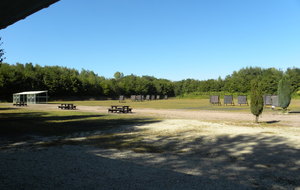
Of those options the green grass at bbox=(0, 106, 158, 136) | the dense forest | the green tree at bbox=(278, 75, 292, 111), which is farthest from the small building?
the green tree at bbox=(278, 75, 292, 111)

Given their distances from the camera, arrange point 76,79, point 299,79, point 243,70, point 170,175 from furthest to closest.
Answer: point 243,70 < point 76,79 < point 299,79 < point 170,175

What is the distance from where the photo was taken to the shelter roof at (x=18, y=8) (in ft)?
11.9

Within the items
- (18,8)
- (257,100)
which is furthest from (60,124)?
(257,100)

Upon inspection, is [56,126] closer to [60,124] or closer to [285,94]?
[60,124]

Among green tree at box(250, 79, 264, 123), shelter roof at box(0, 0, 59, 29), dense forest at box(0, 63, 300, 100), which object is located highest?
dense forest at box(0, 63, 300, 100)

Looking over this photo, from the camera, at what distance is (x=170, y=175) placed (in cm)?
500

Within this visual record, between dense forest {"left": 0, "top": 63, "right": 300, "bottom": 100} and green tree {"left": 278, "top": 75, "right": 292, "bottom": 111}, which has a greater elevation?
dense forest {"left": 0, "top": 63, "right": 300, "bottom": 100}

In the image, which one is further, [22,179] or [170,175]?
[170,175]

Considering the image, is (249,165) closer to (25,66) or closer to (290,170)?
(290,170)

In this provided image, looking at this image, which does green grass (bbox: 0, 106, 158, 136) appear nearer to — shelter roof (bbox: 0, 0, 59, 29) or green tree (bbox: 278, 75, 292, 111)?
shelter roof (bbox: 0, 0, 59, 29)

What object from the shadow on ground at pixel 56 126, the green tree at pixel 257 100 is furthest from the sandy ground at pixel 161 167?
the green tree at pixel 257 100

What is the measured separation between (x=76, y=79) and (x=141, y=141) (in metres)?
67.7

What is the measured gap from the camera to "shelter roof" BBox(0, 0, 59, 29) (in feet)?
11.9

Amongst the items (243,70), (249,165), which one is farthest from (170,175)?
(243,70)
